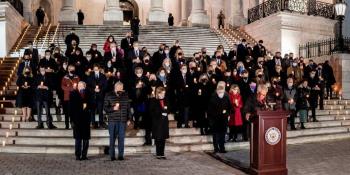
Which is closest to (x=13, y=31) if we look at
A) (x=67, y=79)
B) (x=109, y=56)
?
(x=109, y=56)

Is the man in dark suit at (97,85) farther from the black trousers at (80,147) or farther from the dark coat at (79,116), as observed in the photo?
the black trousers at (80,147)

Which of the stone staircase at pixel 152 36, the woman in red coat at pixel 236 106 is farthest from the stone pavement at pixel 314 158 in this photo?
the stone staircase at pixel 152 36

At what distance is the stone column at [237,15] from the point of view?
36.3 meters

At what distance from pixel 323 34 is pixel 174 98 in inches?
755

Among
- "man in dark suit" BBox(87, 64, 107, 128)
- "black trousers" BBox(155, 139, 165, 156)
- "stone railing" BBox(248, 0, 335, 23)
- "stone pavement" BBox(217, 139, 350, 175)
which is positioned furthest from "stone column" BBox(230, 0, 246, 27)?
"black trousers" BBox(155, 139, 165, 156)

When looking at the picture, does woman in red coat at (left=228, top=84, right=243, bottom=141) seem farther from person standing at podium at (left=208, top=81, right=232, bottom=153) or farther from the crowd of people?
person standing at podium at (left=208, top=81, right=232, bottom=153)

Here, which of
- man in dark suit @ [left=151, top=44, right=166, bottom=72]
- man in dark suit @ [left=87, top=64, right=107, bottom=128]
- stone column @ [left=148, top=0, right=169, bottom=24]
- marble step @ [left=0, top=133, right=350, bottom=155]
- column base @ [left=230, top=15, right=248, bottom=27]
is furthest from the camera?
column base @ [left=230, top=15, right=248, bottom=27]

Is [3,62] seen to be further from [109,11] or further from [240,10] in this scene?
[240,10]

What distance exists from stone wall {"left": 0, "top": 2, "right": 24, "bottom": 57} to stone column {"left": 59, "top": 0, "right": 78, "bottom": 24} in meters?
6.00

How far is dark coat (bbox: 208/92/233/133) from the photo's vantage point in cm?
1273

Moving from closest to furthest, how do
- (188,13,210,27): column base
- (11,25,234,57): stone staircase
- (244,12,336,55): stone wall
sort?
(11,25,234,57): stone staircase → (244,12,336,55): stone wall → (188,13,210,27): column base

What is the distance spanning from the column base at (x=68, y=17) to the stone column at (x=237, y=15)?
11274mm

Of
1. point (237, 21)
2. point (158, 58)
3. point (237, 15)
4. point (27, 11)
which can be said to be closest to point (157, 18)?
point (237, 21)

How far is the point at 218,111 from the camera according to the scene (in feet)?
41.8
